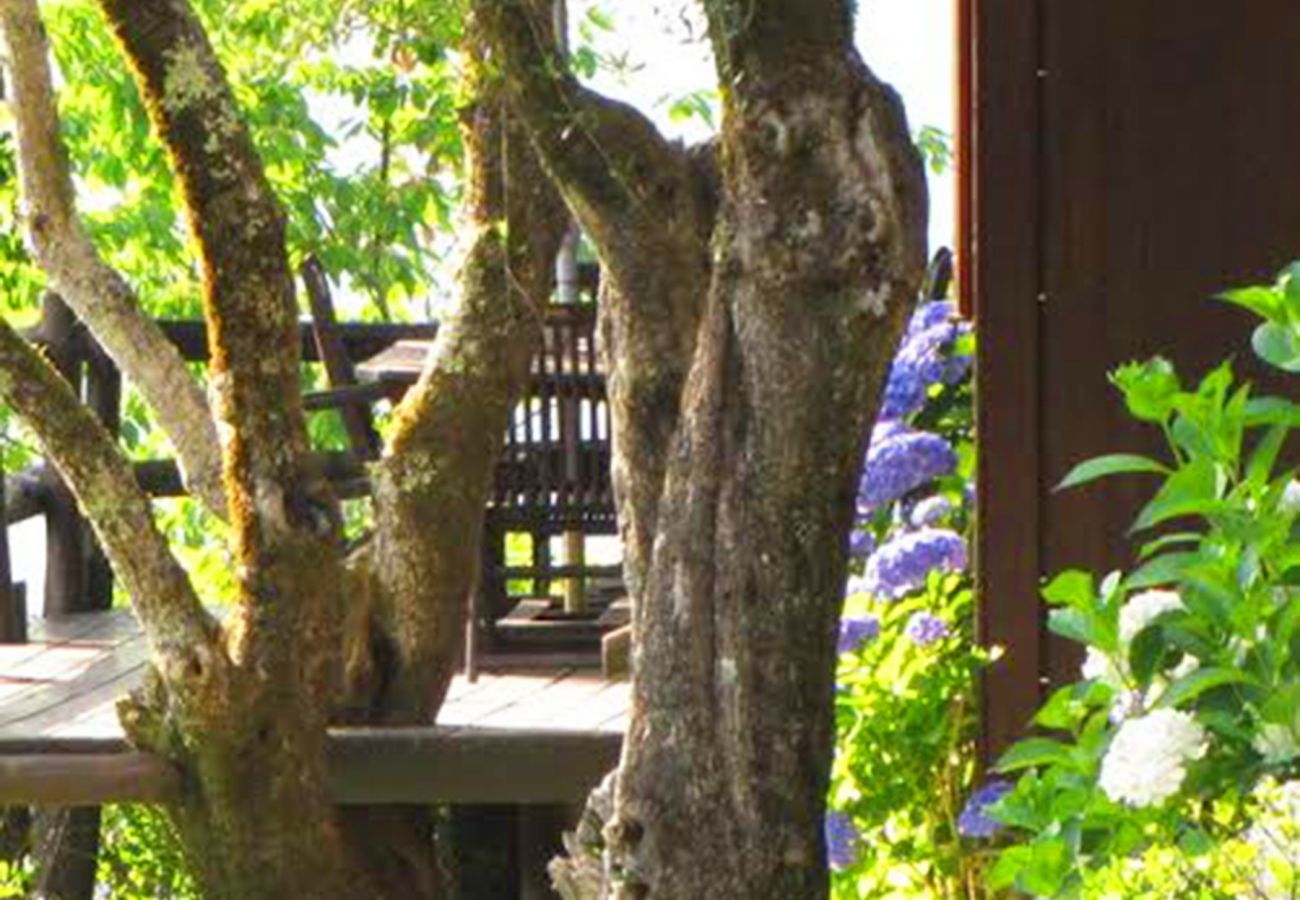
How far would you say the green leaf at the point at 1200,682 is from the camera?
14.4 ft

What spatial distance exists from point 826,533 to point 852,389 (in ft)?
0.78

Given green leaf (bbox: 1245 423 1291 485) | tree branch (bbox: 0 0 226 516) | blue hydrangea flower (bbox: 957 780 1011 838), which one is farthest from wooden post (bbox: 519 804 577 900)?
green leaf (bbox: 1245 423 1291 485)

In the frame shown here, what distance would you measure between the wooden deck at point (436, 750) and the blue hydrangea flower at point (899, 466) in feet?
5.84

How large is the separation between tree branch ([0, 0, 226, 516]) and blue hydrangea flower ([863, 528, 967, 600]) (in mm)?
2207

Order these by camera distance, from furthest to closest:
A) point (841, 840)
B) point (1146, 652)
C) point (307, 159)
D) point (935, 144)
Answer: point (935, 144) → point (307, 159) → point (841, 840) → point (1146, 652)

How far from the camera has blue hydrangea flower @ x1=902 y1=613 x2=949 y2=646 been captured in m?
6.98

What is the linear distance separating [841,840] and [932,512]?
841 millimetres

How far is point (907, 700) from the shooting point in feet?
22.9

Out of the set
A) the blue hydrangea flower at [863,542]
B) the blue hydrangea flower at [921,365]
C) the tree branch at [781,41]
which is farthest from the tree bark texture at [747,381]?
the blue hydrangea flower at [863,542]

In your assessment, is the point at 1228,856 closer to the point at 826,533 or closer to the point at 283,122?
the point at 826,533

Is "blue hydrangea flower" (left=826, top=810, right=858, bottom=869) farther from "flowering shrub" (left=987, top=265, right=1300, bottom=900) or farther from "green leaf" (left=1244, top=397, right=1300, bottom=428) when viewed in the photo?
"green leaf" (left=1244, top=397, right=1300, bottom=428)

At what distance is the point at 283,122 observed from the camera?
541 inches

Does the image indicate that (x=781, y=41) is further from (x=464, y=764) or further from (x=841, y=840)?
(x=464, y=764)

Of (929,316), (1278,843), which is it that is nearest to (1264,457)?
(1278,843)
